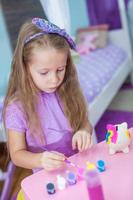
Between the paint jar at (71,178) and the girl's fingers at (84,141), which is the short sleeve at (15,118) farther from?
the paint jar at (71,178)

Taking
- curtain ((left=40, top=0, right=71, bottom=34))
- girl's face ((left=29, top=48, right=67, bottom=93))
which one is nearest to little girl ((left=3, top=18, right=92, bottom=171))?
girl's face ((left=29, top=48, right=67, bottom=93))

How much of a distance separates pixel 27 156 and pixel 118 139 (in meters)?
0.26

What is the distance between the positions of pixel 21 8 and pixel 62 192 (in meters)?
1.32

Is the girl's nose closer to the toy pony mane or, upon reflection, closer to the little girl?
the little girl

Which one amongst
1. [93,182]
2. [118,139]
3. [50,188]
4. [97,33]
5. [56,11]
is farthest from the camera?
[97,33]

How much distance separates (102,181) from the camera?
70 centimetres

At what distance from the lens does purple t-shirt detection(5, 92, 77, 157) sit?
97 cm

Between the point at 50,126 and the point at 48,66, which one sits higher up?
the point at 48,66

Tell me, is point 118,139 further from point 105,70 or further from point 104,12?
point 104,12

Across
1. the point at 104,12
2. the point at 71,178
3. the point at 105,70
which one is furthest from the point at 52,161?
the point at 104,12

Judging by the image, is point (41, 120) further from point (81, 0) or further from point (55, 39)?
point (81, 0)

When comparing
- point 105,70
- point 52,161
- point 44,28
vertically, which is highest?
point 44,28

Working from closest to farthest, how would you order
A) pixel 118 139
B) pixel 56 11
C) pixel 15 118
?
pixel 118 139 → pixel 15 118 → pixel 56 11

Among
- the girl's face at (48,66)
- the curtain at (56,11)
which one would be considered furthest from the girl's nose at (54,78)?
the curtain at (56,11)
